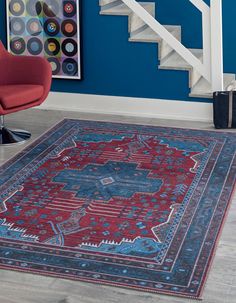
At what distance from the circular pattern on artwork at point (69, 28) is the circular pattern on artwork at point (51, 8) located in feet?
0.43

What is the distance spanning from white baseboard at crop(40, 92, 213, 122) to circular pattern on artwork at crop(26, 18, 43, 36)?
61cm

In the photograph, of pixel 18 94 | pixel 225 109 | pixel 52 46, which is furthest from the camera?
pixel 52 46

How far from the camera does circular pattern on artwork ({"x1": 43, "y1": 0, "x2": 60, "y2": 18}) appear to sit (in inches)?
254

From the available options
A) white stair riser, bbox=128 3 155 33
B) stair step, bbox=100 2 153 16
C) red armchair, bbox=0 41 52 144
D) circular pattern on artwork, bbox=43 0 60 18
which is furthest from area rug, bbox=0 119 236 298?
circular pattern on artwork, bbox=43 0 60 18

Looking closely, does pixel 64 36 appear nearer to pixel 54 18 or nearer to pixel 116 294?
pixel 54 18

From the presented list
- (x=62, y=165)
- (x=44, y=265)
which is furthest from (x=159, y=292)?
(x=62, y=165)

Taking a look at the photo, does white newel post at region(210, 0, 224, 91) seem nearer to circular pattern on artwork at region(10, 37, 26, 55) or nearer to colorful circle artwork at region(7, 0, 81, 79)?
colorful circle artwork at region(7, 0, 81, 79)

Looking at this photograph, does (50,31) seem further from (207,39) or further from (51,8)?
(207,39)

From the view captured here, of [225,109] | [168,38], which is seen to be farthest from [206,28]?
[225,109]

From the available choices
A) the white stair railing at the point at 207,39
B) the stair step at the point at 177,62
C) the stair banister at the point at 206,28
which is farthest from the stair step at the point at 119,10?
the stair banister at the point at 206,28

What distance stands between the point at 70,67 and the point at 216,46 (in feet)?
4.81

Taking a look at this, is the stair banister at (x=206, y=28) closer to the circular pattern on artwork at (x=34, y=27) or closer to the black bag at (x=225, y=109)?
the black bag at (x=225, y=109)

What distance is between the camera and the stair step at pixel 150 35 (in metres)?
6.22

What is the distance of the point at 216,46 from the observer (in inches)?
234
